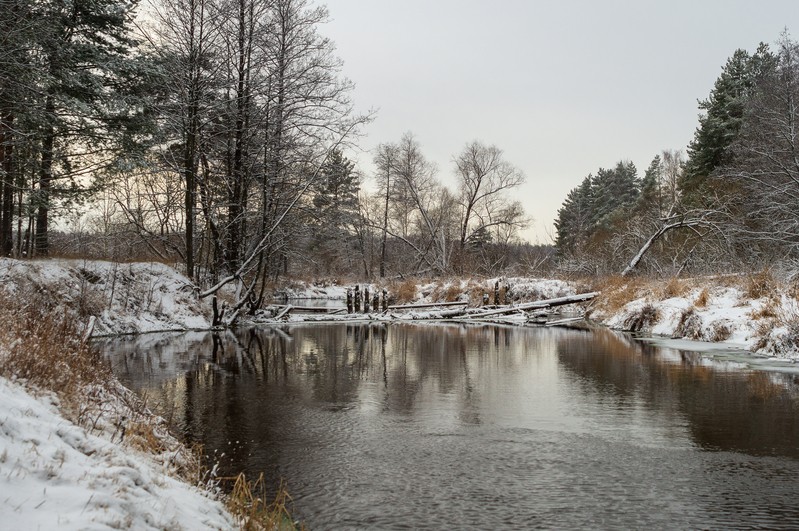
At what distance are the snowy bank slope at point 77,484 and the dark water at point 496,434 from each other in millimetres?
1366

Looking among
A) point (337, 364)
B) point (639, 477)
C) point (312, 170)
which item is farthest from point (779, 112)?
point (639, 477)

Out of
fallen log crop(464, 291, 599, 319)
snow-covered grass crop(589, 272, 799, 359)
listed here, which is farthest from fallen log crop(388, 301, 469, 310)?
snow-covered grass crop(589, 272, 799, 359)

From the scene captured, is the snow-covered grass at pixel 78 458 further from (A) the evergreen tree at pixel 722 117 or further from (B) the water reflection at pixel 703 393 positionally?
(A) the evergreen tree at pixel 722 117

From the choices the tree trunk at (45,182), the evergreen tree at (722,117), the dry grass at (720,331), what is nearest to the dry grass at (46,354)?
the tree trunk at (45,182)

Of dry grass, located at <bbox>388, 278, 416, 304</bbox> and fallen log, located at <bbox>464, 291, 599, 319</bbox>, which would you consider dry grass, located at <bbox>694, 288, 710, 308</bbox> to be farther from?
dry grass, located at <bbox>388, 278, 416, 304</bbox>

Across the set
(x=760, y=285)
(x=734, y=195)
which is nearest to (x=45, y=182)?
(x=760, y=285)

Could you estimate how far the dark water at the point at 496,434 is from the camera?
525 cm

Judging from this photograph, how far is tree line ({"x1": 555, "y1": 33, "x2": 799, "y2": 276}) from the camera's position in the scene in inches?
1110

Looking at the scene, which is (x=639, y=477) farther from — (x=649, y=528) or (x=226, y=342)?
(x=226, y=342)

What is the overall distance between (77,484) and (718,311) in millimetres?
19495

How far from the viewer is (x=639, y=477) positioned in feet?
19.9

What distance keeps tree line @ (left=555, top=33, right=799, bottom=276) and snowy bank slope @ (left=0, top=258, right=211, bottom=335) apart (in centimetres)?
1980

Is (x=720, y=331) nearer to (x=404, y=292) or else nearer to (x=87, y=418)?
(x=87, y=418)

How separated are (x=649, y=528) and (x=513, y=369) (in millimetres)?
8815
